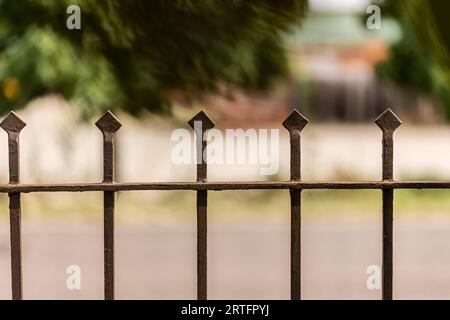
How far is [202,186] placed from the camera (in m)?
2.79

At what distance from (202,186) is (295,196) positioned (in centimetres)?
33

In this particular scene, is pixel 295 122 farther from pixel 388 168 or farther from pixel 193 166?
pixel 193 166

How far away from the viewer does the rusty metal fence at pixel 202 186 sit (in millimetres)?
2787

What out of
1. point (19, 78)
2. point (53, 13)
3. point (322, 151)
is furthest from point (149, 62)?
point (322, 151)

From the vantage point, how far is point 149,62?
265cm

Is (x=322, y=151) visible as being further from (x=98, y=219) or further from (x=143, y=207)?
(x=98, y=219)

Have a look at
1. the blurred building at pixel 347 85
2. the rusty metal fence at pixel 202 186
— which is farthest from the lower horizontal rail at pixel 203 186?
the blurred building at pixel 347 85

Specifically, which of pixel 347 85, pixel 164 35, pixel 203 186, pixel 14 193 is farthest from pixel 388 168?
pixel 347 85

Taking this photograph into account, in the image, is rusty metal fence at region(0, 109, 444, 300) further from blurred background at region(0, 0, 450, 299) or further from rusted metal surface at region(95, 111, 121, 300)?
blurred background at region(0, 0, 450, 299)

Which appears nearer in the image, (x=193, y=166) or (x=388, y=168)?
(x=388, y=168)

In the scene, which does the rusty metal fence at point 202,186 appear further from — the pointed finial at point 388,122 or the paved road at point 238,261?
the paved road at point 238,261

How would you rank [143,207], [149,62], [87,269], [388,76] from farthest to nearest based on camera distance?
[388,76], [143,207], [87,269], [149,62]

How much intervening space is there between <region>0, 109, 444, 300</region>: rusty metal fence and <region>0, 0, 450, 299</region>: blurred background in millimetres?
249

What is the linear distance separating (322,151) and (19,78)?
5.62m
